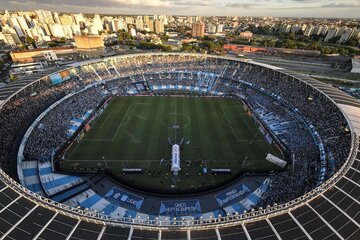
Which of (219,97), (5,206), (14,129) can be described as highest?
(5,206)

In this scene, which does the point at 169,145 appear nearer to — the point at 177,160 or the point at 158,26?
the point at 177,160

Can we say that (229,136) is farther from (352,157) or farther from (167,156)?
(352,157)

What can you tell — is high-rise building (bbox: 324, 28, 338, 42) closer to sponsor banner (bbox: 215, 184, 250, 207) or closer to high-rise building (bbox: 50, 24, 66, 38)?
sponsor banner (bbox: 215, 184, 250, 207)

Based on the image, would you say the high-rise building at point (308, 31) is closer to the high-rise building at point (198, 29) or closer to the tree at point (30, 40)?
the high-rise building at point (198, 29)

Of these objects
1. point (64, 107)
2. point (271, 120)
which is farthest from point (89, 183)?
point (271, 120)

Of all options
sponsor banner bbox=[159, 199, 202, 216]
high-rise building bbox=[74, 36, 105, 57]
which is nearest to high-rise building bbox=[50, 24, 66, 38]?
high-rise building bbox=[74, 36, 105, 57]

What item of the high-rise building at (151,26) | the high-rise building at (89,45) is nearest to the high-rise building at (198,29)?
the high-rise building at (151,26)
